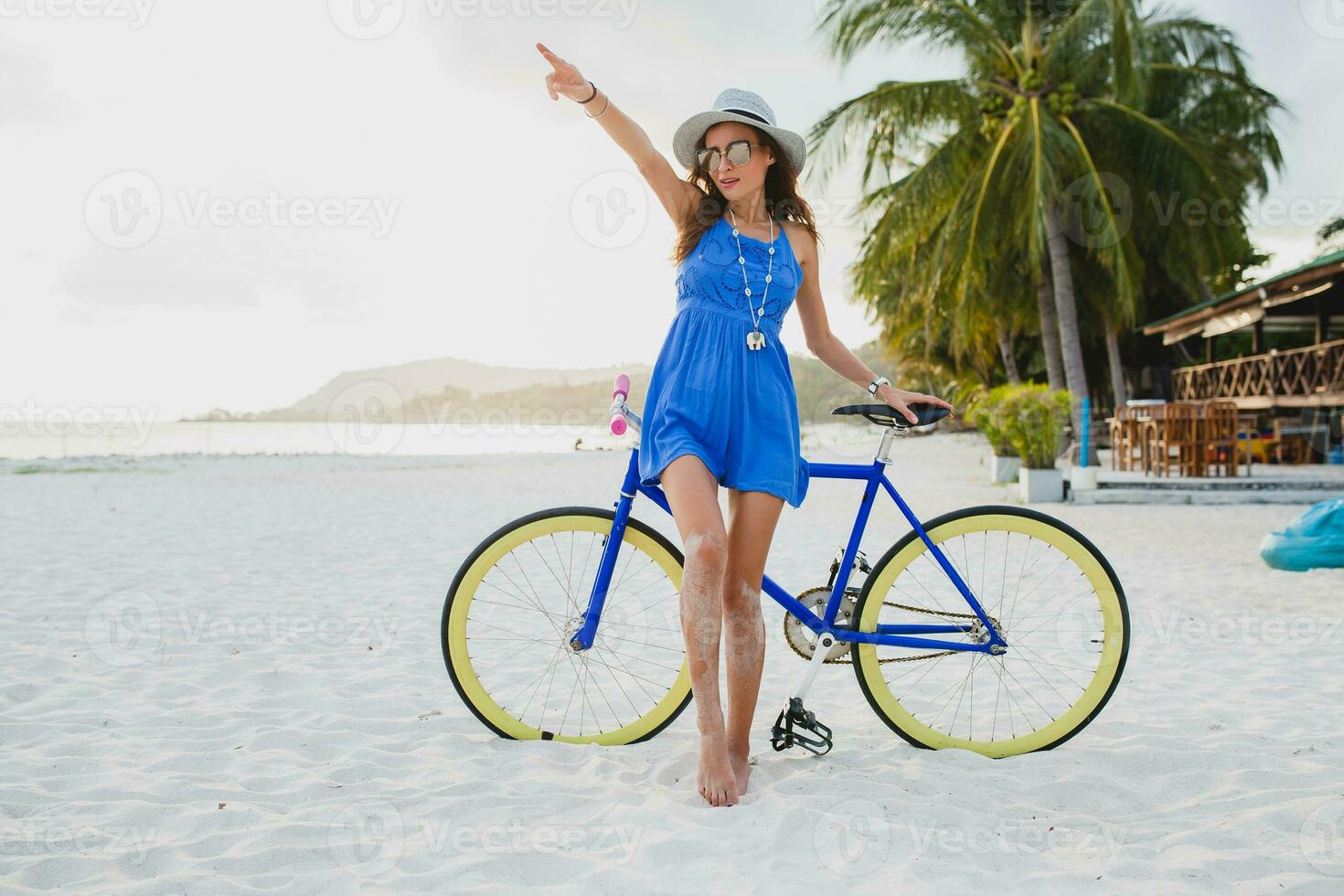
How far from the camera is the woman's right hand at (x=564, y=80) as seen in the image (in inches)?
89.6

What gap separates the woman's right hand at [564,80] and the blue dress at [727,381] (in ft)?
1.61

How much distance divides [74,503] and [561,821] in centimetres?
1147

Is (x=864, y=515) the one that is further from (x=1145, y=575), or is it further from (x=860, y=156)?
(x=860, y=156)

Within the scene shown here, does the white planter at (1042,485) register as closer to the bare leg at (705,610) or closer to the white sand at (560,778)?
the white sand at (560,778)

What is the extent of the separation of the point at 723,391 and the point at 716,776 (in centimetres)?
96

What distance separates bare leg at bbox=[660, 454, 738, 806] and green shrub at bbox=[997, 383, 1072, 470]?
369 inches

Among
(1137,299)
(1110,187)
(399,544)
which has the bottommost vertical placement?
(399,544)

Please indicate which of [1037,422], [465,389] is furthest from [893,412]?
[465,389]

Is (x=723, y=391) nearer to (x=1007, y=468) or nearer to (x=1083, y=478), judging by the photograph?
(x=1083, y=478)

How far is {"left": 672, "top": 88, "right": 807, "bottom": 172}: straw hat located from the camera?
2.33 m

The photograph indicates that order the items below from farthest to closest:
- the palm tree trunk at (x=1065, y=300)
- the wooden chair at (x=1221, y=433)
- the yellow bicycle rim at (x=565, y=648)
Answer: the palm tree trunk at (x=1065, y=300) < the wooden chair at (x=1221, y=433) < the yellow bicycle rim at (x=565, y=648)

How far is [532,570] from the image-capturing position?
19.5 ft

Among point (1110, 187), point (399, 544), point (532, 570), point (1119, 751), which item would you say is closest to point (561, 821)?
point (1119, 751)

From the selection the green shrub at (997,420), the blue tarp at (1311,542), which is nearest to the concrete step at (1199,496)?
the green shrub at (997,420)
